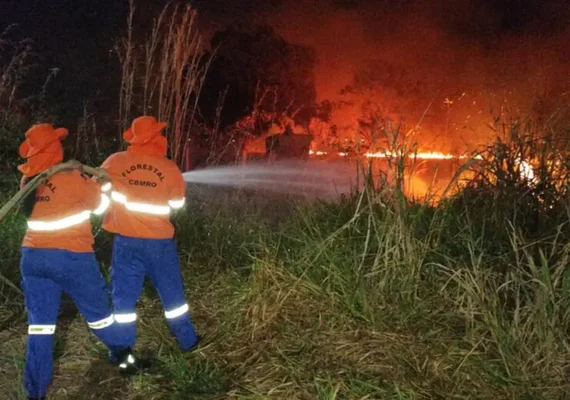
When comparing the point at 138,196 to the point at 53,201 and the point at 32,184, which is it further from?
the point at 32,184

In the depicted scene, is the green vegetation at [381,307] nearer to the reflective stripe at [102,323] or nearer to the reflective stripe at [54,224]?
the reflective stripe at [102,323]

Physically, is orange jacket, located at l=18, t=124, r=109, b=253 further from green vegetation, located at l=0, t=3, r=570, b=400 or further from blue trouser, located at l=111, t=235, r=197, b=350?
green vegetation, located at l=0, t=3, r=570, b=400

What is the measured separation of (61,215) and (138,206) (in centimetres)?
52

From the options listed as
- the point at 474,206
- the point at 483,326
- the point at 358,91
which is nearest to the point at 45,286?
the point at 483,326

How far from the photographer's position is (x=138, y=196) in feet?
13.6

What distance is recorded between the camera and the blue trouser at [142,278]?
4168 millimetres

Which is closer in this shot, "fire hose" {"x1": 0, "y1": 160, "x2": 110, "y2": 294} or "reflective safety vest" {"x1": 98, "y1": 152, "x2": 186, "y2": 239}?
"fire hose" {"x1": 0, "y1": 160, "x2": 110, "y2": 294}

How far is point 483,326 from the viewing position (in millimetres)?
3842

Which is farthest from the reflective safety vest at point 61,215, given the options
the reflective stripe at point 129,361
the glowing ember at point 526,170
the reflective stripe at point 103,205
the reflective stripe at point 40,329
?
the glowing ember at point 526,170

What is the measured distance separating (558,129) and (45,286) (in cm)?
396

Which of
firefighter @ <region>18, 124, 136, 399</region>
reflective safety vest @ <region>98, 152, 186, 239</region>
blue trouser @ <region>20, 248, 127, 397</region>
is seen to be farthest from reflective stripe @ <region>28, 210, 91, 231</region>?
reflective safety vest @ <region>98, 152, 186, 239</region>

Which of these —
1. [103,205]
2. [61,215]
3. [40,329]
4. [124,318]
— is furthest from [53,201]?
[124,318]

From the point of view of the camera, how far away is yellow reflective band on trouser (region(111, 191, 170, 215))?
13.6 feet

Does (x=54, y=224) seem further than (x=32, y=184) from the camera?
Yes
